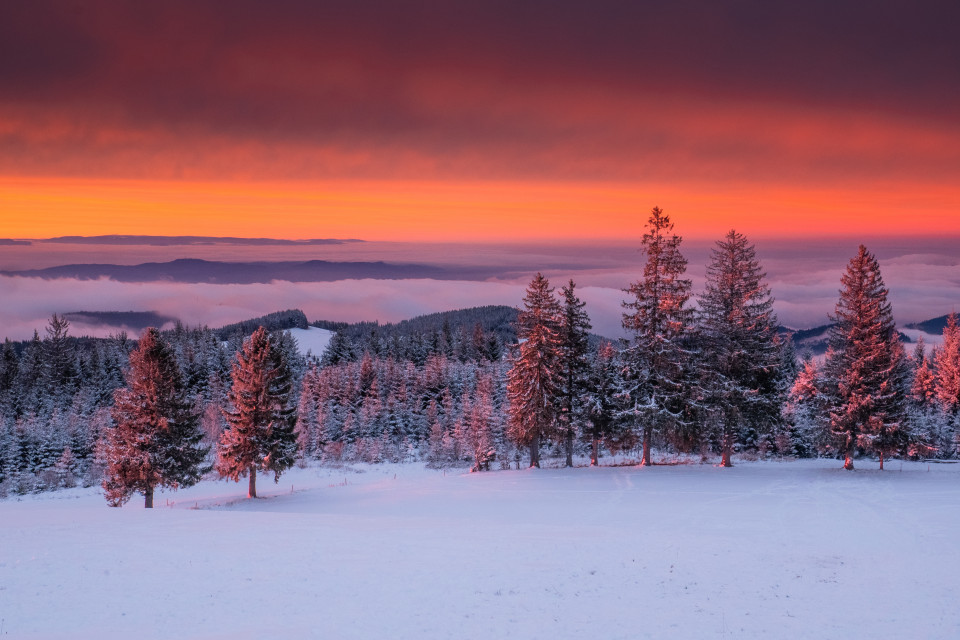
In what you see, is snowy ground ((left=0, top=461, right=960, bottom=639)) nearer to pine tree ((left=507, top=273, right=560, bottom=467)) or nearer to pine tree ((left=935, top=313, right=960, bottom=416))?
pine tree ((left=507, top=273, right=560, bottom=467))

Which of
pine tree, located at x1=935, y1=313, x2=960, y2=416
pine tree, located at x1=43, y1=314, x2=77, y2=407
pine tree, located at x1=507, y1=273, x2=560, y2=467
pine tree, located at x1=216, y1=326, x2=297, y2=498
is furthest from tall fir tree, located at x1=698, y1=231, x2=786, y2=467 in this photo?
pine tree, located at x1=43, y1=314, x2=77, y2=407

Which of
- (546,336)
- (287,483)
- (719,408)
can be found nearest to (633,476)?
(719,408)

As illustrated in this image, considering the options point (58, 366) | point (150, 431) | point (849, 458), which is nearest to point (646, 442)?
point (849, 458)

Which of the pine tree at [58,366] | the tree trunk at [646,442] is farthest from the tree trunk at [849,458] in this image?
the pine tree at [58,366]

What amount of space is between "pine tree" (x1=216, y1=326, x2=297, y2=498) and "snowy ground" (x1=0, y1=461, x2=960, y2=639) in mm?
13036

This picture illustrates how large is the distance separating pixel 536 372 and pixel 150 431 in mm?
24734

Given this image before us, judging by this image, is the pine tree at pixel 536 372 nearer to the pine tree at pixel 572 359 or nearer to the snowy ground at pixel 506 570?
the pine tree at pixel 572 359

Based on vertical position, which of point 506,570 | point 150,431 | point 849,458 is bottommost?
point 849,458

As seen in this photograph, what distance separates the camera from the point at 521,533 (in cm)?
2327

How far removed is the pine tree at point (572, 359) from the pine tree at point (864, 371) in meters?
15.9

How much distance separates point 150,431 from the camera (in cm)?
3662

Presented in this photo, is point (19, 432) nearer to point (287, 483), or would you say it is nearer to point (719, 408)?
point (287, 483)

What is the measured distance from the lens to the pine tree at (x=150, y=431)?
→ 36.2m

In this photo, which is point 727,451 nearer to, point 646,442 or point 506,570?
point 646,442
